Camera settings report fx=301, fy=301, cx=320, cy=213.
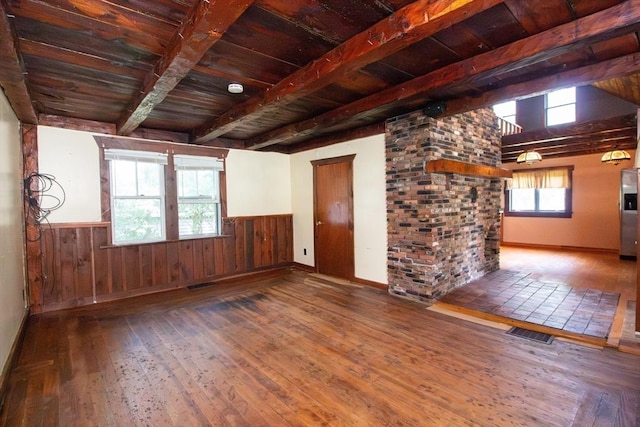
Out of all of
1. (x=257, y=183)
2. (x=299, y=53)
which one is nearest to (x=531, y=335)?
(x=299, y=53)

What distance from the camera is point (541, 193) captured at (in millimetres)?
8367

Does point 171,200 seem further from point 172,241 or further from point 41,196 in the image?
point 41,196

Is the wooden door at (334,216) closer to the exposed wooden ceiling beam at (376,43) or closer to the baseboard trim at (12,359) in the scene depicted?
the exposed wooden ceiling beam at (376,43)

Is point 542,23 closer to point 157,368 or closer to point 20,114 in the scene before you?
point 157,368

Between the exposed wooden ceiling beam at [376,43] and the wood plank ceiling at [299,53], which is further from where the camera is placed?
the wood plank ceiling at [299,53]

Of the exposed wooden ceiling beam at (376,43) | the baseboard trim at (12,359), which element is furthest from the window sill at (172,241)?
the exposed wooden ceiling beam at (376,43)

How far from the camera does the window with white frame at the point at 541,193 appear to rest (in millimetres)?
7805

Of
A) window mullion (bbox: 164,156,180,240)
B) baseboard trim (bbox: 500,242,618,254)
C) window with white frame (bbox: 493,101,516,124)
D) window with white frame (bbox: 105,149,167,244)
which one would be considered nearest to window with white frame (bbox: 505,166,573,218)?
baseboard trim (bbox: 500,242,618,254)

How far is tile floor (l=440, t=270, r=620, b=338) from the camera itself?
308 cm

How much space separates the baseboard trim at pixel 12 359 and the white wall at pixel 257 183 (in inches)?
Answer: 116

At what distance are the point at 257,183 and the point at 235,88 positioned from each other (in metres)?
2.87

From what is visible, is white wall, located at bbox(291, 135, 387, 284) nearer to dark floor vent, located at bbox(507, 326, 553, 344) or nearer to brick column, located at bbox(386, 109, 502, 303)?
brick column, located at bbox(386, 109, 502, 303)

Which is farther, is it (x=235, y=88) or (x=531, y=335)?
(x=235, y=88)

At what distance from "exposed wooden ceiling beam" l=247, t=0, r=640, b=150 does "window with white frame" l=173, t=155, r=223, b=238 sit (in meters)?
2.74
